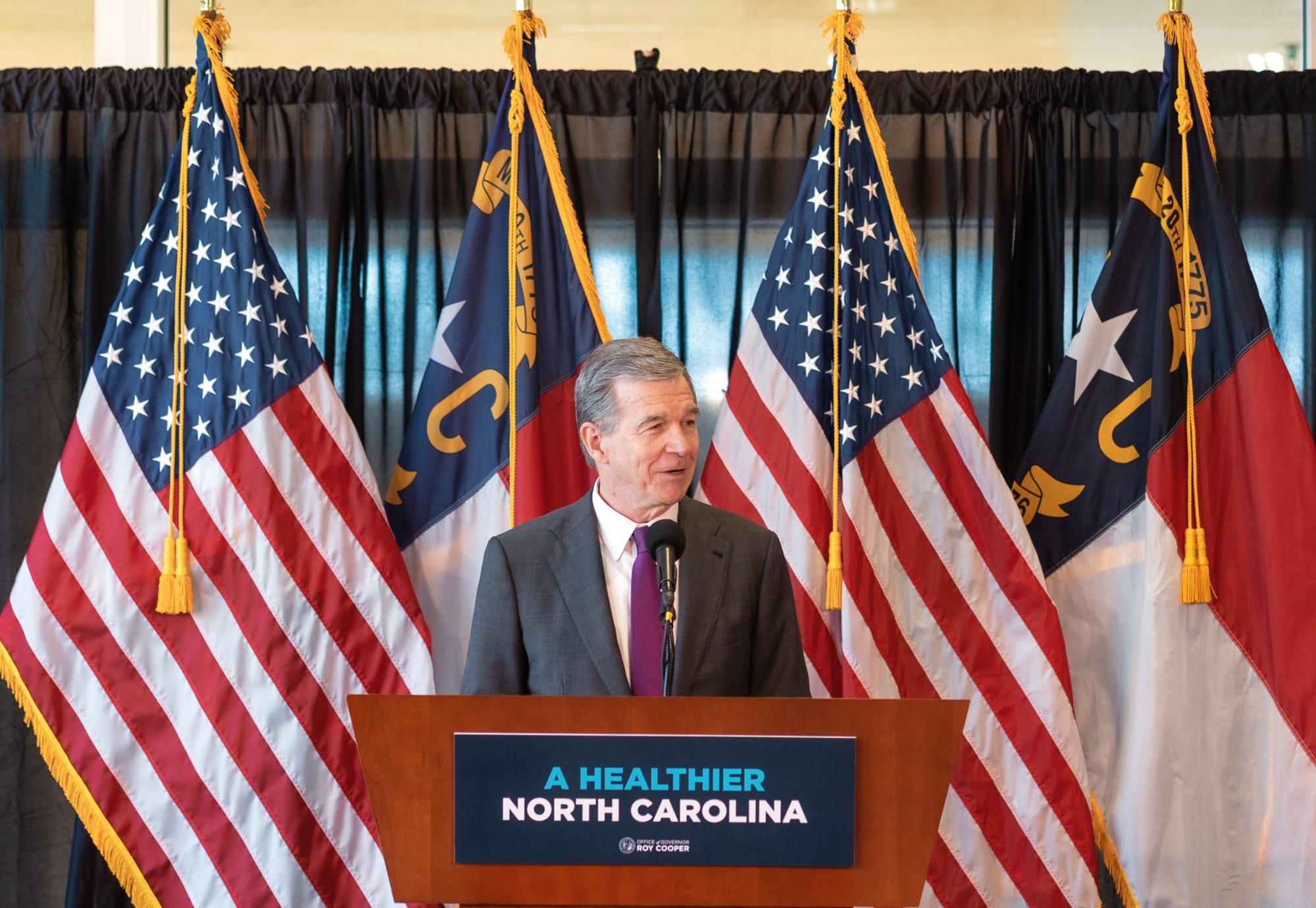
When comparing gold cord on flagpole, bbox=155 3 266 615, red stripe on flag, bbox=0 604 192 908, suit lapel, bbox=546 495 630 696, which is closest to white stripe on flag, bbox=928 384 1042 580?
suit lapel, bbox=546 495 630 696

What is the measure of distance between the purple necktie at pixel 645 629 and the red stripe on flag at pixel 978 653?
1.01 metres

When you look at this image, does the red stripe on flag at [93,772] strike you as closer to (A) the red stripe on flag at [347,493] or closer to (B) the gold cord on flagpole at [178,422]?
(B) the gold cord on flagpole at [178,422]

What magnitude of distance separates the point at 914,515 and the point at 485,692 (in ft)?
4.09

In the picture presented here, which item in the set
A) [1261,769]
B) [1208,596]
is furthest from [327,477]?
[1261,769]

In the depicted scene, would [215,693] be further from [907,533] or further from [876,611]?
[907,533]

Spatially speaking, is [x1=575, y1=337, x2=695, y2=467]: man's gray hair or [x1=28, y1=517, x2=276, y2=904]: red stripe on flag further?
[x1=28, y1=517, x2=276, y2=904]: red stripe on flag

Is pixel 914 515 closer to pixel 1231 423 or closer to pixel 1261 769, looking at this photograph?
pixel 1231 423

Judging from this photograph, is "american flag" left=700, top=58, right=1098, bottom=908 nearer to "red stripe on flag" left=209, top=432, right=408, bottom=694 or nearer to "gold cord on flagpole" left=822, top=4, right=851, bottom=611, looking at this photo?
"gold cord on flagpole" left=822, top=4, right=851, bottom=611

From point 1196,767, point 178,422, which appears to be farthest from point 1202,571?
point 178,422

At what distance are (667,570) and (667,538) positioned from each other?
0.19 ft

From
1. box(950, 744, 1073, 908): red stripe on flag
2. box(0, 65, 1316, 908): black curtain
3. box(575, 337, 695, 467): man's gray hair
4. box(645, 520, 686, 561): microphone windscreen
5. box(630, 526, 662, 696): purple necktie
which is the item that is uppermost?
box(0, 65, 1316, 908): black curtain

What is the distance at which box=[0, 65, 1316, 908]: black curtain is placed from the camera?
312 centimetres

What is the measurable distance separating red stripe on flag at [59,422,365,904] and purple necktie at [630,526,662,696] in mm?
1180

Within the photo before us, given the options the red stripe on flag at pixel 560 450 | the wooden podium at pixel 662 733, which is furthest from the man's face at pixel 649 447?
the red stripe on flag at pixel 560 450
